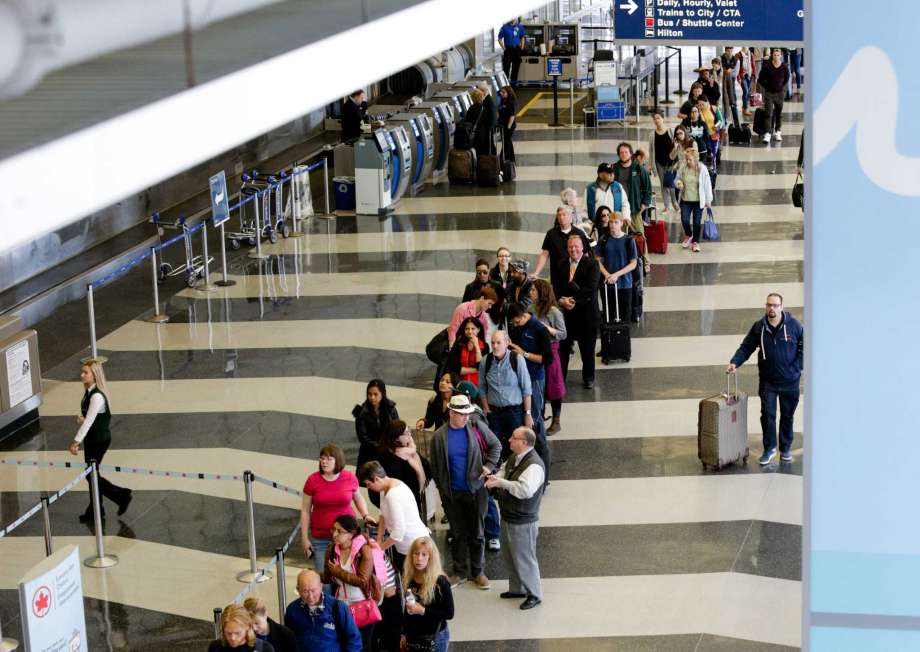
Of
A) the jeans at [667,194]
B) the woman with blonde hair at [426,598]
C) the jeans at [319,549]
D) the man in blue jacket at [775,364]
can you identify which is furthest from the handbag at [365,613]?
the jeans at [667,194]

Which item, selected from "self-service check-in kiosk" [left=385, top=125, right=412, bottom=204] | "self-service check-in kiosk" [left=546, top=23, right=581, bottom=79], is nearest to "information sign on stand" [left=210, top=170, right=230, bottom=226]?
"self-service check-in kiosk" [left=385, top=125, right=412, bottom=204]

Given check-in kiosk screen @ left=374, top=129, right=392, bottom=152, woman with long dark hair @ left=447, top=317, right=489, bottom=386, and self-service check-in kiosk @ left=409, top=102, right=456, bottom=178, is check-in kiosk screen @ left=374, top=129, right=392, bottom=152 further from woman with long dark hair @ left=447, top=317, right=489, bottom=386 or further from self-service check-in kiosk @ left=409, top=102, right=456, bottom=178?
woman with long dark hair @ left=447, top=317, right=489, bottom=386

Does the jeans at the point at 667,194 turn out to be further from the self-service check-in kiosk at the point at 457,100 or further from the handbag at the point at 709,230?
the self-service check-in kiosk at the point at 457,100

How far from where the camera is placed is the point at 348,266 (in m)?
17.2

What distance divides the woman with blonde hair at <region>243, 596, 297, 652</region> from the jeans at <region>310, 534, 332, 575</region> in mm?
1572

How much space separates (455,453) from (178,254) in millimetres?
9687

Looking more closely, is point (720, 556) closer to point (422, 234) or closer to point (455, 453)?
point (455, 453)

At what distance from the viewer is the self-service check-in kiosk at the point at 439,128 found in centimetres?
2181

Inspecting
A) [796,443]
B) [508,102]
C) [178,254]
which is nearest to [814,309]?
[796,443]

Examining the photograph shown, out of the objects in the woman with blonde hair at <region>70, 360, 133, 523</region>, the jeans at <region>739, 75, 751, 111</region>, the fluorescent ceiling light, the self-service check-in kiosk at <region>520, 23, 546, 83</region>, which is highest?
the self-service check-in kiosk at <region>520, 23, 546, 83</region>

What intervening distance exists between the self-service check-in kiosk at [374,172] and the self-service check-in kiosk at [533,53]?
10.7 meters

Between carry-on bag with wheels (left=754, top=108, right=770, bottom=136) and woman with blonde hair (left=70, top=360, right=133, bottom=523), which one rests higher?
carry-on bag with wheels (left=754, top=108, right=770, bottom=136)

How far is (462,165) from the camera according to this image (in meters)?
→ 21.8

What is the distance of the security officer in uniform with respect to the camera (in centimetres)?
2884
